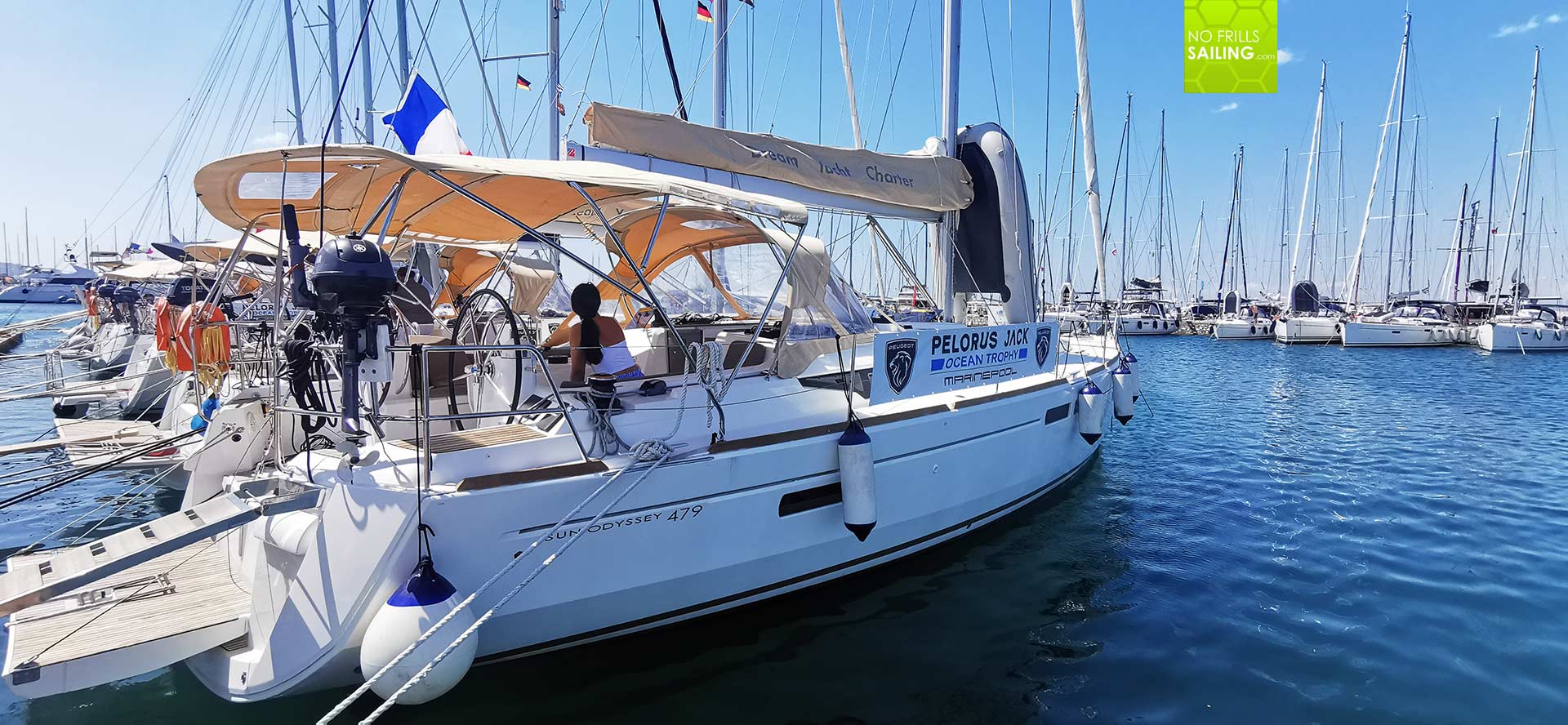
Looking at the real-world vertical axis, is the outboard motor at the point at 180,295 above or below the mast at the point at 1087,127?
below

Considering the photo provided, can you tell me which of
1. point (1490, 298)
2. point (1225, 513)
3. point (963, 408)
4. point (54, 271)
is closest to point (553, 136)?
point (963, 408)

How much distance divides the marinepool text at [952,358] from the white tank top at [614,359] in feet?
5.35

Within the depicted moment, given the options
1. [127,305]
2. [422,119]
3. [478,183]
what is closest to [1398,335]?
[422,119]

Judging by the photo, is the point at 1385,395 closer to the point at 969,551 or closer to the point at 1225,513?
the point at 1225,513

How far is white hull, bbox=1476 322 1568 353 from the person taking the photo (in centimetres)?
2852

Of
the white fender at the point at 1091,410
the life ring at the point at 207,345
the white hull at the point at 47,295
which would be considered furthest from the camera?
the white hull at the point at 47,295

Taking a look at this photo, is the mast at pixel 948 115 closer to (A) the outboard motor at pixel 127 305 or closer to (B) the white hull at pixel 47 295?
(A) the outboard motor at pixel 127 305

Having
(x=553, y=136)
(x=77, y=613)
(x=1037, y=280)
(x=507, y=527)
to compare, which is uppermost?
(x=553, y=136)

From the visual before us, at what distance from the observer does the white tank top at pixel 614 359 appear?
14.9 feet

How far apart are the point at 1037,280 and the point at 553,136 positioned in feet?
26.3

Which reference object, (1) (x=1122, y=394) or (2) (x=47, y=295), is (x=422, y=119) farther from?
(2) (x=47, y=295)

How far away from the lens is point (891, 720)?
3.84 m

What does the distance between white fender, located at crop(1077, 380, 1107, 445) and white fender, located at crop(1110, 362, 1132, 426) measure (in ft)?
2.98

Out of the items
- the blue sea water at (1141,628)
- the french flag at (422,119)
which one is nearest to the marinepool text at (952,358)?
the blue sea water at (1141,628)
